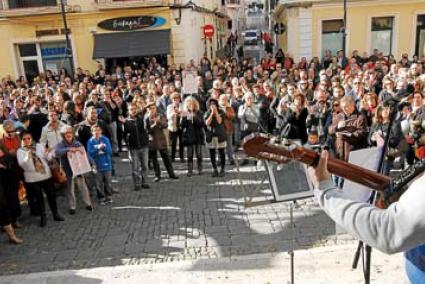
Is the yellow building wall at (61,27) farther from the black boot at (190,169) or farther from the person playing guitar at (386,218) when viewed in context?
the person playing guitar at (386,218)

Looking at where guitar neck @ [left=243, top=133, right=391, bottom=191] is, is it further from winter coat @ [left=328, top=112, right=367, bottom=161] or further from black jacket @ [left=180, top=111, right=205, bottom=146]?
black jacket @ [left=180, top=111, right=205, bottom=146]

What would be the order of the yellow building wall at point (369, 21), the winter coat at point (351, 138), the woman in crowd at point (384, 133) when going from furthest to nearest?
the yellow building wall at point (369, 21) < the winter coat at point (351, 138) < the woman in crowd at point (384, 133)

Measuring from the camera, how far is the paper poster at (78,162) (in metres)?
7.31

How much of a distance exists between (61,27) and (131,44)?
365 cm

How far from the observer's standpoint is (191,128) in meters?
9.20

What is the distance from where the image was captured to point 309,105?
9.08m

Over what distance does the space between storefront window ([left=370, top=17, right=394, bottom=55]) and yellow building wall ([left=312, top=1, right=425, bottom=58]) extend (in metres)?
0.23

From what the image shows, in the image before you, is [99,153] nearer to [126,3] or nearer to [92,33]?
[126,3]

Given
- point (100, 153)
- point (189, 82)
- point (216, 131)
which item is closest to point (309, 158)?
point (100, 153)

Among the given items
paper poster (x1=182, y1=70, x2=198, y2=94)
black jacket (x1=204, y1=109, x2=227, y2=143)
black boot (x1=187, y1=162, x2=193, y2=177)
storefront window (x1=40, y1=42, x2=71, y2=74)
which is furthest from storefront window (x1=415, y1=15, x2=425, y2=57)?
storefront window (x1=40, y1=42, x2=71, y2=74)

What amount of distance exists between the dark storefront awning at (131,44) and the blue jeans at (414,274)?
1800cm

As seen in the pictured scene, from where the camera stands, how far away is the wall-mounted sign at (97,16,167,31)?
64.0 feet

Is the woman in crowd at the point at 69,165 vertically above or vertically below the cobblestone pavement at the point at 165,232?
above

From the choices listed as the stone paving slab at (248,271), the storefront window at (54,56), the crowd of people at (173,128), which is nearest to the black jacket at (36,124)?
the crowd of people at (173,128)
